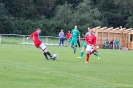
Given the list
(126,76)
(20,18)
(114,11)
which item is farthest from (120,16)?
(126,76)

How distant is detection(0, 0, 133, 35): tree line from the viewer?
2950 inches

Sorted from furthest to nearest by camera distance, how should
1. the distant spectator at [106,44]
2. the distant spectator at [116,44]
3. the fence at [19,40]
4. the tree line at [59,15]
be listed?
the tree line at [59,15]
the distant spectator at [116,44]
the distant spectator at [106,44]
the fence at [19,40]

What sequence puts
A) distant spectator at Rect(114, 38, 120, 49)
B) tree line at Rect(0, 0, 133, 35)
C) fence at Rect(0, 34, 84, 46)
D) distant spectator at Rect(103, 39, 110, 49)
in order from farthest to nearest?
tree line at Rect(0, 0, 133, 35), distant spectator at Rect(114, 38, 120, 49), distant spectator at Rect(103, 39, 110, 49), fence at Rect(0, 34, 84, 46)

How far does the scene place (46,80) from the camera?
15.0 m

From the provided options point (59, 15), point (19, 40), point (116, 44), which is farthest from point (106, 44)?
point (59, 15)

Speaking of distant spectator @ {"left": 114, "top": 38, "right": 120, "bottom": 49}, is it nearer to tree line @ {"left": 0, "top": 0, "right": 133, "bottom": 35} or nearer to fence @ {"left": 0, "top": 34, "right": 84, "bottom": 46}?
fence @ {"left": 0, "top": 34, "right": 84, "bottom": 46}

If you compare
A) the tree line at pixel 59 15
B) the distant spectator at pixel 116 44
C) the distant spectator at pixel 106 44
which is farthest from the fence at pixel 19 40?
the tree line at pixel 59 15

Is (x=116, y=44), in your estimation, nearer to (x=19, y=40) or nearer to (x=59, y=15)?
(x=19, y=40)

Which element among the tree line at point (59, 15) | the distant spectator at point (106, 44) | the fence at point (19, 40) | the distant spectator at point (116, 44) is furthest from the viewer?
the tree line at point (59, 15)

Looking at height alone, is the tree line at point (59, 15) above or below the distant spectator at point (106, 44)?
above

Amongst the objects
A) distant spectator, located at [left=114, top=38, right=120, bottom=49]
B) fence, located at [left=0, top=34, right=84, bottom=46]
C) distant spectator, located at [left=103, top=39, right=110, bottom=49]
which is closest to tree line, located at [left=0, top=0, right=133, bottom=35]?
fence, located at [left=0, top=34, right=84, bottom=46]

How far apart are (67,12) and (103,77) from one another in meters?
61.1

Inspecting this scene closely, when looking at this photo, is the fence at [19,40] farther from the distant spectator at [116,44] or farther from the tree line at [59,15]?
the tree line at [59,15]

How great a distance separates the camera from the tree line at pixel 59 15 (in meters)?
74.9
